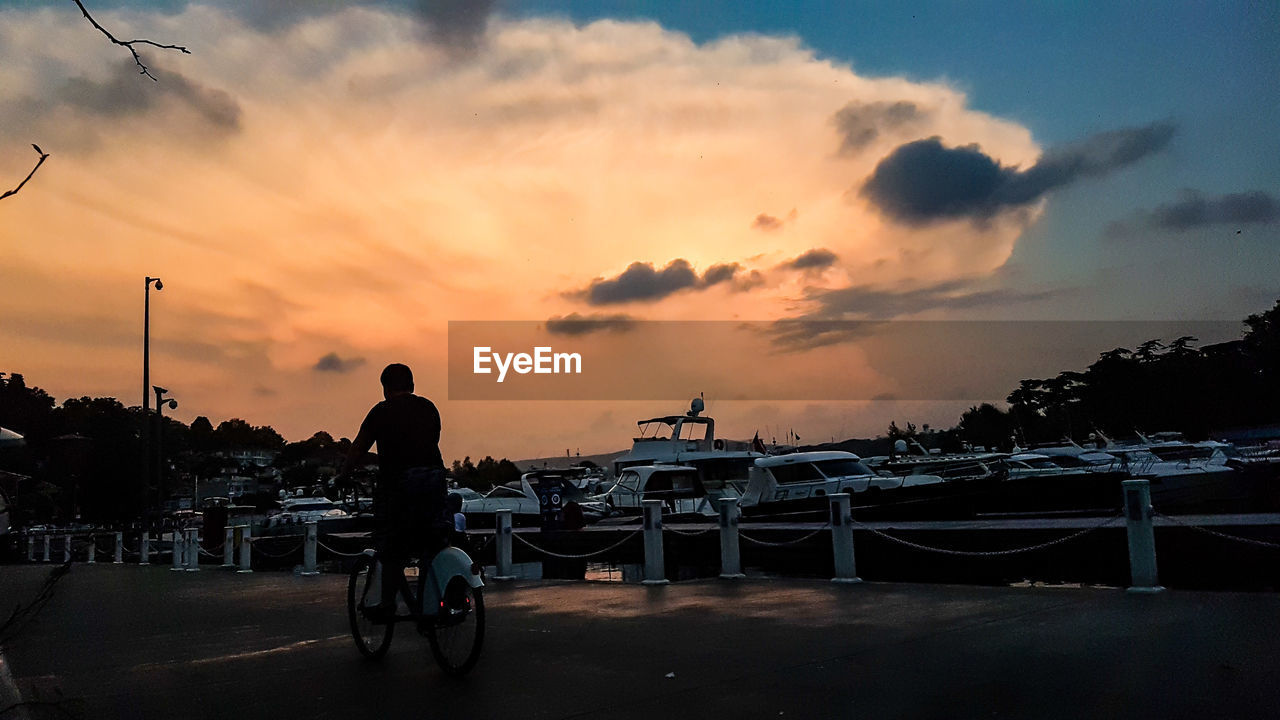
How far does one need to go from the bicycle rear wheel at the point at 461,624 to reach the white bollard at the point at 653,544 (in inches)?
254

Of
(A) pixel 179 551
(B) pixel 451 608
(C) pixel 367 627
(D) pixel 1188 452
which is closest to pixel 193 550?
(A) pixel 179 551

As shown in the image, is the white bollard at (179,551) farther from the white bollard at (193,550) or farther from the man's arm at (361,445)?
the man's arm at (361,445)

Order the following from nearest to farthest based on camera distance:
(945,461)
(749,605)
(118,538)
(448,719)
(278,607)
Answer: (448,719)
(749,605)
(278,607)
(118,538)
(945,461)

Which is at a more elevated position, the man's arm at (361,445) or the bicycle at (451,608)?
the man's arm at (361,445)

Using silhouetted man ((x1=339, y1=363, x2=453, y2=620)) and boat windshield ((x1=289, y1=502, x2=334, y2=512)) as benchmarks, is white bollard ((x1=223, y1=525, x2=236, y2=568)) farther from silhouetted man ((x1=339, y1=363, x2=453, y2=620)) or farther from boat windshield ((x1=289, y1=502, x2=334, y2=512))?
boat windshield ((x1=289, y1=502, x2=334, y2=512))

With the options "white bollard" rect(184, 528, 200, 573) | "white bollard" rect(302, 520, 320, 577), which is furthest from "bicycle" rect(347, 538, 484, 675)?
"white bollard" rect(184, 528, 200, 573)

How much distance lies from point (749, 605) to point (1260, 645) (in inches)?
178

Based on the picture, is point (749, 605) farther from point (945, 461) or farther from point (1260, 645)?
point (945, 461)

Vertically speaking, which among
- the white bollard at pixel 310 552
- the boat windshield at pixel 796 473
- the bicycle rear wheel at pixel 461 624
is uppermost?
the boat windshield at pixel 796 473

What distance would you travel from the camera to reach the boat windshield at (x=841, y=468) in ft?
88.1

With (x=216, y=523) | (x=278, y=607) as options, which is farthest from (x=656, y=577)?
(x=216, y=523)

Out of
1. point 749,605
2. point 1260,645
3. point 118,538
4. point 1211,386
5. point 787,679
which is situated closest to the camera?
point 787,679

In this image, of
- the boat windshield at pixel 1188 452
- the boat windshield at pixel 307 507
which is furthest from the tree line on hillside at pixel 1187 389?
the boat windshield at pixel 307 507

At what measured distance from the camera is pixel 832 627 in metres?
7.82
